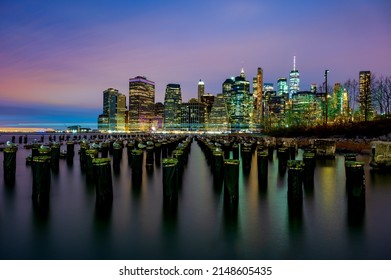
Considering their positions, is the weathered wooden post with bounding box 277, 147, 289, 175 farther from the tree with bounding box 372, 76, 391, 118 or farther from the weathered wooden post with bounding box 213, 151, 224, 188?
the tree with bounding box 372, 76, 391, 118

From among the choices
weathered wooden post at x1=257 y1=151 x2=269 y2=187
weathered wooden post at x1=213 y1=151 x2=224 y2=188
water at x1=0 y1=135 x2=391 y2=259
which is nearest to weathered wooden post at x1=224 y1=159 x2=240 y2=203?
water at x1=0 y1=135 x2=391 y2=259

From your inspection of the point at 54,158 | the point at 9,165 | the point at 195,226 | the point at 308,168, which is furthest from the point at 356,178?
the point at 54,158

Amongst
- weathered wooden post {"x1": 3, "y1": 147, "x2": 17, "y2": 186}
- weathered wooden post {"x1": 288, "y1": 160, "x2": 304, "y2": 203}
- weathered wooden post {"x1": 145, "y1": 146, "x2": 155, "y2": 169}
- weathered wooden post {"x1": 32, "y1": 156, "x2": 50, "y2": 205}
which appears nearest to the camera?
weathered wooden post {"x1": 288, "y1": 160, "x2": 304, "y2": 203}

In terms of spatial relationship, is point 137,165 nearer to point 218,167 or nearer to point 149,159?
point 218,167

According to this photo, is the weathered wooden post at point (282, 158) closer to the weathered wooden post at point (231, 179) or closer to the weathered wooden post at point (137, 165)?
the weathered wooden post at point (137, 165)
